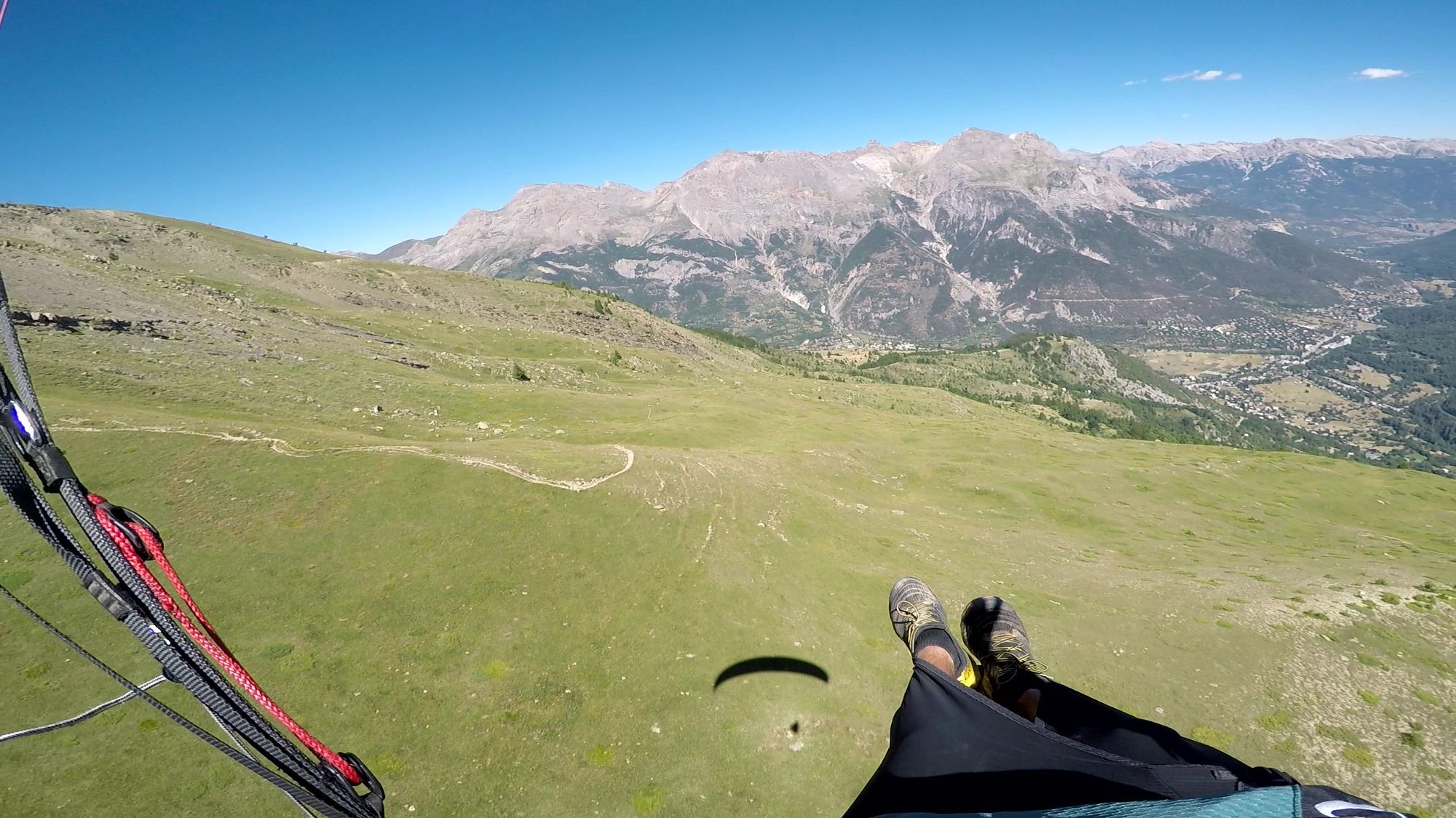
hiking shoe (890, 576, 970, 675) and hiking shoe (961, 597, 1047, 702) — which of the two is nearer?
hiking shoe (961, 597, 1047, 702)

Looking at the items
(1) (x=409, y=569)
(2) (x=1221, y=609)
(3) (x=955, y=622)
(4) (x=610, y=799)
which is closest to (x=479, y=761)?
(4) (x=610, y=799)

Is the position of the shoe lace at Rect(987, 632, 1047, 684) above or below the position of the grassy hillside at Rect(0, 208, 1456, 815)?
above

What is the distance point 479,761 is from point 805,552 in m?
20.0

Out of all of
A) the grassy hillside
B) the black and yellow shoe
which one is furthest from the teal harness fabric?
the grassy hillside

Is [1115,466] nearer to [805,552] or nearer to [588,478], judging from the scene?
[805,552]

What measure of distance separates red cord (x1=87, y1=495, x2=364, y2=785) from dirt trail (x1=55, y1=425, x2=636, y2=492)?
29.0 m

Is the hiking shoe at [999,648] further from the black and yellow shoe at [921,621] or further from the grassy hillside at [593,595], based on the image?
the grassy hillside at [593,595]

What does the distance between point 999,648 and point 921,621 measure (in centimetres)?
136

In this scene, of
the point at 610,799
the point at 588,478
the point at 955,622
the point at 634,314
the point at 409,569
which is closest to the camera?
the point at 610,799

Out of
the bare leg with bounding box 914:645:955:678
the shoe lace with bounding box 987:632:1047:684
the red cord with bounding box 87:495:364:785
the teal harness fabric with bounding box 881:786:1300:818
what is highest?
the red cord with bounding box 87:495:364:785

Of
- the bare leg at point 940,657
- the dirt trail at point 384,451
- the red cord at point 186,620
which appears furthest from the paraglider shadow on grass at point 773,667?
the red cord at point 186,620

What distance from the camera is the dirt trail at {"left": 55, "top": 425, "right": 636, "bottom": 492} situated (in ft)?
101

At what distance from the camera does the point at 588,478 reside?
117ft

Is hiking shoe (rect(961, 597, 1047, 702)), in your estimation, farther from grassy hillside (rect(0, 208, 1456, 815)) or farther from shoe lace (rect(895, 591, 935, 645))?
grassy hillside (rect(0, 208, 1456, 815))
